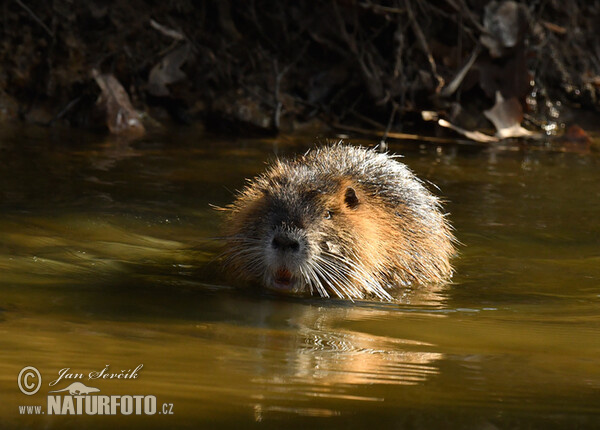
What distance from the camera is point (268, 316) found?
11.8 feet

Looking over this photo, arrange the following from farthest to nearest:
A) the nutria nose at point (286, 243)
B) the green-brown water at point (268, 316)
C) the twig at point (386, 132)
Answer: the twig at point (386, 132) → the nutria nose at point (286, 243) → the green-brown water at point (268, 316)

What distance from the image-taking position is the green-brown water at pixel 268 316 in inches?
96.0

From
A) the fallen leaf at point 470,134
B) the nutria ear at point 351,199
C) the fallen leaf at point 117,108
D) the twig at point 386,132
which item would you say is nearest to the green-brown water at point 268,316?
the nutria ear at point 351,199

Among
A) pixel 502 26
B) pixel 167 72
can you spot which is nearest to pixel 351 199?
pixel 167 72

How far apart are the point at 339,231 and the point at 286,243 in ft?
1.07

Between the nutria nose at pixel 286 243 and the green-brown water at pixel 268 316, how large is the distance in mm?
225

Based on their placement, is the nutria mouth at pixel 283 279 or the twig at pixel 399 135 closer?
the nutria mouth at pixel 283 279

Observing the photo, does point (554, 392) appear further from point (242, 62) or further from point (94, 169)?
point (242, 62)

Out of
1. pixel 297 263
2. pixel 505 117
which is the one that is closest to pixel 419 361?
pixel 297 263

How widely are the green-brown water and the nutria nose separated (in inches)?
8.9

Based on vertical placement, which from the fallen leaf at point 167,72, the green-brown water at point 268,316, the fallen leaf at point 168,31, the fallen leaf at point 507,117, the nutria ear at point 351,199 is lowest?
the green-brown water at point 268,316

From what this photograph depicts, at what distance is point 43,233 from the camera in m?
4.62

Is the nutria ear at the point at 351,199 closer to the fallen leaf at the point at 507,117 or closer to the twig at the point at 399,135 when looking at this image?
the twig at the point at 399,135

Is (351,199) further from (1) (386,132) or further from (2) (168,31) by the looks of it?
(2) (168,31)
